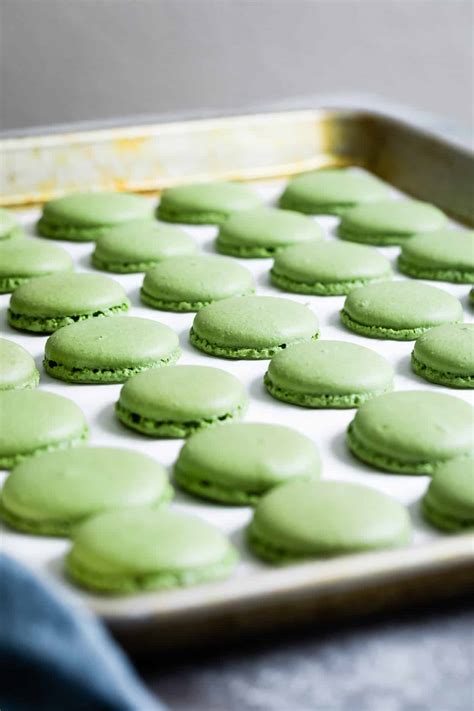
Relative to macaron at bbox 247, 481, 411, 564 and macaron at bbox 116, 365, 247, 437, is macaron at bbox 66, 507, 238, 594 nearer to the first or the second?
macaron at bbox 247, 481, 411, 564

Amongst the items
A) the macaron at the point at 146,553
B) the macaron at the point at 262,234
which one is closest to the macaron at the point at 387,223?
the macaron at the point at 262,234

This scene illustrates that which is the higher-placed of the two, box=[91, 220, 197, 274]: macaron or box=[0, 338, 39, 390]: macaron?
box=[91, 220, 197, 274]: macaron

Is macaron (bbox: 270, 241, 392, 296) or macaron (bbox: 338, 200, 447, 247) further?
macaron (bbox: 338, 200, 447, 247)

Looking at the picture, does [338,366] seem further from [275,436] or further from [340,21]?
[340,21]

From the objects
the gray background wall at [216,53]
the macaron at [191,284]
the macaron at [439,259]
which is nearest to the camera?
the macaron at [191,284]

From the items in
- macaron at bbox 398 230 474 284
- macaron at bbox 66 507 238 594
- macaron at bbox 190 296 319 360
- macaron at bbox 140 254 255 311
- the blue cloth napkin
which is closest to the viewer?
the blue cloth napkin

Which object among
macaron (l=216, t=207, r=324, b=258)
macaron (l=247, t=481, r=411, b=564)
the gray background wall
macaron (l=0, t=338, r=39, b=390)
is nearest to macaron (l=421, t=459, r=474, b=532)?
macaron (l=247, t=481, r=411, b=564)

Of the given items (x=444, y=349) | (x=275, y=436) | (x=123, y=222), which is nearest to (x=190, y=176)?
(x=123, y=222)

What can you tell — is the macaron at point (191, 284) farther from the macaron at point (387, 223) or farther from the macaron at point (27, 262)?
the macaron at point (387, 223)

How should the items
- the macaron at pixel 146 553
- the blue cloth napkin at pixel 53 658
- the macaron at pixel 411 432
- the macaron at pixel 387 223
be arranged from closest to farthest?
1. the blue cloth napkin at pixel 53 658
2. the macaron at pixel 146 553
3. the macaron at pixel 411 432
4. the macaron at pixel 387 223
